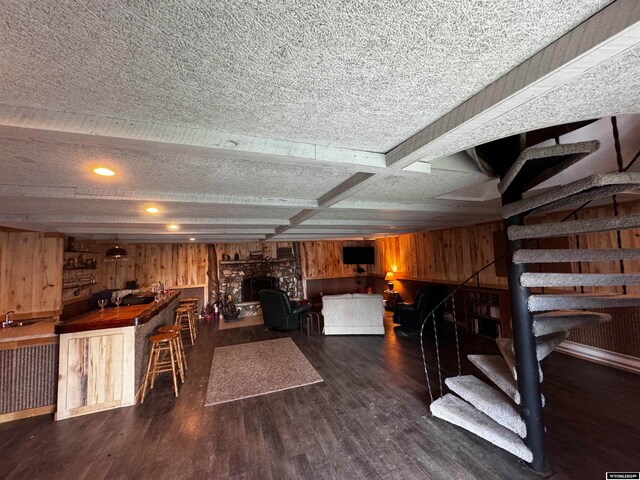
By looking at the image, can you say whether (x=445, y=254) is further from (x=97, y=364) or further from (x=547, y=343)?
(x=97, y=364)

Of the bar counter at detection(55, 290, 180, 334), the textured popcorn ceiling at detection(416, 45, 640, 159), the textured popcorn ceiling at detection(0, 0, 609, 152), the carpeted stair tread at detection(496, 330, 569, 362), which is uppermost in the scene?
the textured popcorn ceiling at detection(0, 0, 609, 152)

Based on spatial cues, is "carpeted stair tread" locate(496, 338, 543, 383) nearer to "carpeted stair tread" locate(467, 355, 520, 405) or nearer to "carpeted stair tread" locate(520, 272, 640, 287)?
"carpeted stair tread" locate(467, 355, 520, 405)

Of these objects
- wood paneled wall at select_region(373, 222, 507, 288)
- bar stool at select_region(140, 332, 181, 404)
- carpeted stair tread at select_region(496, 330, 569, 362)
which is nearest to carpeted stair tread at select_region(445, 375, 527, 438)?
carpeted stair tread at select_region(496, 330, 569, 362)

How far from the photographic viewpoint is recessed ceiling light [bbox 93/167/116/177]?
1.76 meters

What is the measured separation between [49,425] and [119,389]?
60 cm

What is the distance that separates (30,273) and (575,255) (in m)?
6.86

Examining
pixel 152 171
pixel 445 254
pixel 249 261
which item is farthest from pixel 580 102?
pixel 249 261

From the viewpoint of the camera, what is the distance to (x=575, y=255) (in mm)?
1767

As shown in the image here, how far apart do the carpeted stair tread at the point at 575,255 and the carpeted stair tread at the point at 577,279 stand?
112mm

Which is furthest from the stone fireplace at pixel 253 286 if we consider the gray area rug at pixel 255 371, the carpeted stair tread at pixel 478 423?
the carpeted stair tread at pixel 478 423

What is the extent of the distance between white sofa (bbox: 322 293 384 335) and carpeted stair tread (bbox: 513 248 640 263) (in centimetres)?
344

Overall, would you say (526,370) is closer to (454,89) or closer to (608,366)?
(454,89)

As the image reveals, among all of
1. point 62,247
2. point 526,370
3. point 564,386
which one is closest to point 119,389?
point 62,247

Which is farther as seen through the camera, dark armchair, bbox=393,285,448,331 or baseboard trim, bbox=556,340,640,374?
dark armchair, bbox=393,285,448,331
